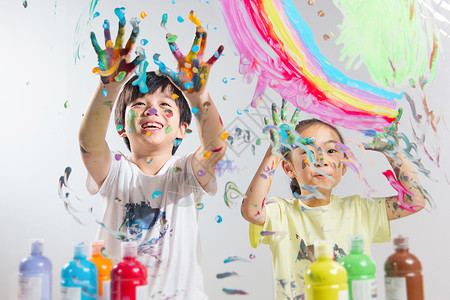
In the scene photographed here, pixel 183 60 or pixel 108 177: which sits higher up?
pixel 183 60

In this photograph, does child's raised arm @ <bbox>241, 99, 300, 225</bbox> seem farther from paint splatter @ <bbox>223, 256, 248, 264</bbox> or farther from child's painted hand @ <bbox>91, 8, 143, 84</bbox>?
child's painted hand @ <bbox>91, 8, 143, 84</bbox>

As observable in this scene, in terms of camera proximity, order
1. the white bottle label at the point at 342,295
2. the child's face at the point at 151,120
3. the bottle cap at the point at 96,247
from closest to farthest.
→ the white bottle label at the point at 342,295
the bottle cap at the point at 96,247
the child's face at the point at 151,120

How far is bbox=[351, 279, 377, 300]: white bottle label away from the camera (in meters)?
Result: 1.21

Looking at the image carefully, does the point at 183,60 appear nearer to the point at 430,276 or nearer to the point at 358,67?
the point at 358,67

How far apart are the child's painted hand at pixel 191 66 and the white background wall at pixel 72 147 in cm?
2

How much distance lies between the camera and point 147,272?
133 centimetres

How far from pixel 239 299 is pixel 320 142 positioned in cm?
51

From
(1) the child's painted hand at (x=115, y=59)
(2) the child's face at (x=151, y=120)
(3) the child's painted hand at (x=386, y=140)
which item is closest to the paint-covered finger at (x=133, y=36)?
(1) the child's painted hand at (x=115, y=59)

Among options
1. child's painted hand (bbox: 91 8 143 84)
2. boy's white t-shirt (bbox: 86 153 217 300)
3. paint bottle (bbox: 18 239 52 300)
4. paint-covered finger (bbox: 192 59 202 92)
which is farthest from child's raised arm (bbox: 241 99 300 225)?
paint bottle (bbox: 18 239 52 300)

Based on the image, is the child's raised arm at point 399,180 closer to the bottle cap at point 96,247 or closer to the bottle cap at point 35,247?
the bottle cap at point 96,247

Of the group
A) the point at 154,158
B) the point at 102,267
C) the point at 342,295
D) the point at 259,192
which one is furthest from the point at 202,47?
the point at 342,295

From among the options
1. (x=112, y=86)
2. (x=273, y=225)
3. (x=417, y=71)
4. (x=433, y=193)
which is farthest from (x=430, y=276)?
(x=112, y=86)

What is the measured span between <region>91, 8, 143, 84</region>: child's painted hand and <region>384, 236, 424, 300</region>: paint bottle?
888mm

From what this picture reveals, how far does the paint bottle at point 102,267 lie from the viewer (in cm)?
123
